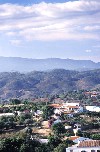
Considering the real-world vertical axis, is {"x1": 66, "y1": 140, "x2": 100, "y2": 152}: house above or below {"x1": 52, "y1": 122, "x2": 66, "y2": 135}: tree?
above

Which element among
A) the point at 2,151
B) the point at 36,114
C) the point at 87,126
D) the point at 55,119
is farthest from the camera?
the point at 36,114

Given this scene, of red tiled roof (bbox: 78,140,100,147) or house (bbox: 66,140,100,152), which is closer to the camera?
house (bbox: 66,140,100,152)

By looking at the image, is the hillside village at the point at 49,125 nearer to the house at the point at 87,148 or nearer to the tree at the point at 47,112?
the tree at the point at 47,112

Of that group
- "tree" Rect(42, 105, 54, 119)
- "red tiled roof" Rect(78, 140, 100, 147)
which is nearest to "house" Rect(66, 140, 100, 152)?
"red tiled roof" Rect(78, 140, 100, 147)

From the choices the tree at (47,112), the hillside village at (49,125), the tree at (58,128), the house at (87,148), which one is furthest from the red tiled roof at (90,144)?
the tree at (47,112)

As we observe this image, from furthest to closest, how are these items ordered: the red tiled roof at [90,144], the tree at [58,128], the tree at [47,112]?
the tree at [47,112] → the tree at [58,128] → the red tiled roof at [90,144]

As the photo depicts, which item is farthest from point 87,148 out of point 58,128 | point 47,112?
point 47,112

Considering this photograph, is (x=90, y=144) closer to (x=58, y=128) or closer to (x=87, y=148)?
(x=87, y=148)

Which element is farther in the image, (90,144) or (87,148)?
(90,144)

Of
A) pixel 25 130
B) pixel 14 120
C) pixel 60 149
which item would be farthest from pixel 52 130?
pixel 60 149

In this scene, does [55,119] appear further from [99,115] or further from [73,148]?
[73,148]

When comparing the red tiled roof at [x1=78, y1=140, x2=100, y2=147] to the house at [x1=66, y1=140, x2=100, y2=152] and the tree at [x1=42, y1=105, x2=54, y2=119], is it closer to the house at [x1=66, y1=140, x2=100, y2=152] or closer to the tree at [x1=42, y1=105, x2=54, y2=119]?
the house at [x1=66, y1=140, x2=100, y2=152]
